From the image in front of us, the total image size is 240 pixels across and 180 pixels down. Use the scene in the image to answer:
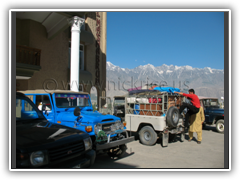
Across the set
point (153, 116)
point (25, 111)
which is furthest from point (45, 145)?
point (153, 116)

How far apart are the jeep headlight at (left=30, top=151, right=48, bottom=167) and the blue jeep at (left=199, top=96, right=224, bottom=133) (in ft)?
31.9

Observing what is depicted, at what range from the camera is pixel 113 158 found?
18.1 ft

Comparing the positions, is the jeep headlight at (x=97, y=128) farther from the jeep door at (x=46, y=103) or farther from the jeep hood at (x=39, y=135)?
the jeep door at (x=46, y=103)

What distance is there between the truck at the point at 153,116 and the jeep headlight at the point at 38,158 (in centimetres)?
442

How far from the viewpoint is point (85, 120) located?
192 inches

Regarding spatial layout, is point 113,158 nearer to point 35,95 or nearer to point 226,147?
point 35,95

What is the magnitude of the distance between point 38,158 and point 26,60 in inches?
361

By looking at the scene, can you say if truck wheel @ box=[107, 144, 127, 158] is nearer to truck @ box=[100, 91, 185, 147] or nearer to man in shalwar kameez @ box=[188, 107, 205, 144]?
truck @ box=[100, 91, 185, 147]

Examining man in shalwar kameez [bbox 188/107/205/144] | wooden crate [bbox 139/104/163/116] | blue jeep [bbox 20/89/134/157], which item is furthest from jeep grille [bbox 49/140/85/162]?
man in shalwar kameez [bbox 188/107/205/144]

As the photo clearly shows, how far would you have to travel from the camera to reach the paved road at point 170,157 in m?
4.97

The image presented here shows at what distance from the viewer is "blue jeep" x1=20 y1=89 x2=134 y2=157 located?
184 inches

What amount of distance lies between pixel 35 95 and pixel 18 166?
355 centimetres

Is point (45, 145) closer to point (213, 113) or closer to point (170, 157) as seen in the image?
point (170, 157)

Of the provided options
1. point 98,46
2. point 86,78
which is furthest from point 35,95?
point 98,46
